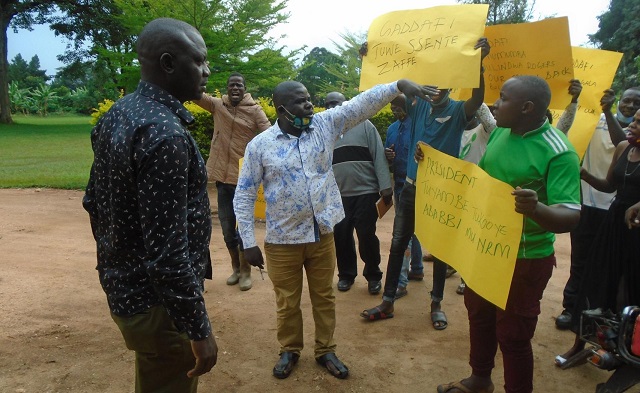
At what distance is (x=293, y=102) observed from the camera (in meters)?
3.36

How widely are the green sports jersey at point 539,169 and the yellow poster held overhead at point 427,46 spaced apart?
501 millimetres

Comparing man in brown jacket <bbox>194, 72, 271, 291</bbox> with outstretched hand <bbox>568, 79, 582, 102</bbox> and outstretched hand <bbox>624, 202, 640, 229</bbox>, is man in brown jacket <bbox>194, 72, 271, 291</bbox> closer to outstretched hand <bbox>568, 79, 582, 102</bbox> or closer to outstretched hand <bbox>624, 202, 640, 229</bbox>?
outstretched hand <bbox>568, 79, 582, 102</bbox>

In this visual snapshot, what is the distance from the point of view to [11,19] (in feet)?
116

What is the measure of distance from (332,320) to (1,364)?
7.63 feet

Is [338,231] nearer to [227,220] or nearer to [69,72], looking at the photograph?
[227,220]

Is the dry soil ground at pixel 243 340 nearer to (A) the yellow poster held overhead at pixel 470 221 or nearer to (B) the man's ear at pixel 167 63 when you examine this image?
(A) the yellow poster held overhead at pixel 470 221

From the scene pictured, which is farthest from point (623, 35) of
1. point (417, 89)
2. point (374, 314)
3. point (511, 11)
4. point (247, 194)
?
point (247, 194)

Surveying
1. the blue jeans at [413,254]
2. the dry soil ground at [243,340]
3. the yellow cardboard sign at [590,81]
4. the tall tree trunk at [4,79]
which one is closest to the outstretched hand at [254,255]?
the dry soil ground at [243,340]

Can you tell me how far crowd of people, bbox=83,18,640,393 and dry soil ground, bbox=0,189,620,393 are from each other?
17 centimetres

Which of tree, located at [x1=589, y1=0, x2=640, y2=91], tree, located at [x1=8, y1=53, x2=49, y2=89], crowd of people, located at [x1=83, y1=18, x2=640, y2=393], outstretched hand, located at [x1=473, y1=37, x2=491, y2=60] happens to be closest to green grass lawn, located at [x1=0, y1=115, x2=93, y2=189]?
crowd of people, located at [x1=83, y1=18, x2=640, y2=393]

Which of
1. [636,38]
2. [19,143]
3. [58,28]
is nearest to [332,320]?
[19,143]

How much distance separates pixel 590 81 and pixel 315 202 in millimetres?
2329

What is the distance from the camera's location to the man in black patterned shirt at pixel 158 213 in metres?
1.74

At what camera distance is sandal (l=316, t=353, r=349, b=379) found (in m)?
3.52
